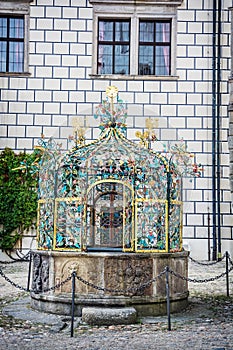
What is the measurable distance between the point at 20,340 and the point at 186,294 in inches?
116

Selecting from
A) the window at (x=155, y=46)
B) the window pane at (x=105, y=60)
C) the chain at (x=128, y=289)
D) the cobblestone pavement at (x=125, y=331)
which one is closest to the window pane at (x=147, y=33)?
the window at (x=155, y=46)

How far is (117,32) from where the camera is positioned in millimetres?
17281

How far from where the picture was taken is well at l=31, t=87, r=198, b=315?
8.55 metres

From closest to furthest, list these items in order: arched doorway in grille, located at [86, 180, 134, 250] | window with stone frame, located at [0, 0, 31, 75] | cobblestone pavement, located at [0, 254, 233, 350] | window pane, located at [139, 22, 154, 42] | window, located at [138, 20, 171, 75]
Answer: cobblestone pavement, located at [0, 254, 233, 350]
arched doorway in grille, located at [86, 180, 134, 250]
window with stone frame, located at [0, 0, 31, 75]
window, located at [138, 20, 171, 75]
window pane, located at [139, 22, 154, 42]

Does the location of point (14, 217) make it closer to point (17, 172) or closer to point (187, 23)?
point (17, 172)

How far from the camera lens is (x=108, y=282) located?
8.52 meters

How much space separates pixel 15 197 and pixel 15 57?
368cm

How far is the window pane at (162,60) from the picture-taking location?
1714 centimetres

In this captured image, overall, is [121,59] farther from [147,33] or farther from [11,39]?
[11,39]

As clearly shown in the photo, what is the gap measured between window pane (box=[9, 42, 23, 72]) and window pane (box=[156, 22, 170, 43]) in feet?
11.9

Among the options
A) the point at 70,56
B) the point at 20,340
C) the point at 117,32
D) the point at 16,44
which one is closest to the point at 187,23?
the point at 117,32

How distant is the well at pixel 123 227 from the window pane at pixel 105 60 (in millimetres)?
7321

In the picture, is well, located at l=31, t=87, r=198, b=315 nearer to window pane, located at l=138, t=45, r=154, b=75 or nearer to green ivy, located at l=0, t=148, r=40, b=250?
green ivy, located at l=0, t=148, r=40, b=250

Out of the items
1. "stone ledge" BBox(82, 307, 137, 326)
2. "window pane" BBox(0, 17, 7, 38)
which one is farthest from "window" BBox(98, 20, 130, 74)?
"stone ledge" BBox(82, 307, 137, 326)
